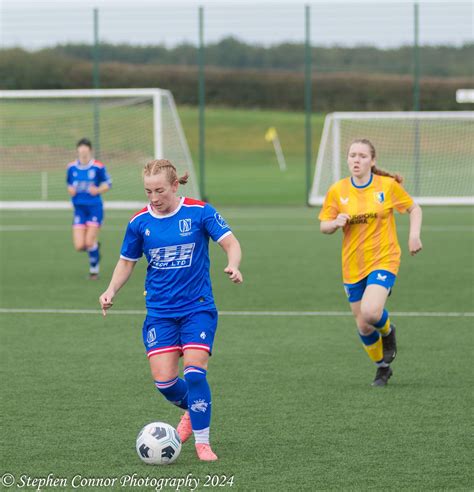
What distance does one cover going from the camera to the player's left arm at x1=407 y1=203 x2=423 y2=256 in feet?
26.5

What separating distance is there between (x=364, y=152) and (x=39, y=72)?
93.5 ft

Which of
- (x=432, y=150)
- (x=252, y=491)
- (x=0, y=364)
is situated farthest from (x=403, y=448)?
(x=432, y=150)

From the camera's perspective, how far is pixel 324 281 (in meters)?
14.8

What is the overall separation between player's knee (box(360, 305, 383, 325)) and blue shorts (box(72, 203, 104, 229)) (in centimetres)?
→ 797

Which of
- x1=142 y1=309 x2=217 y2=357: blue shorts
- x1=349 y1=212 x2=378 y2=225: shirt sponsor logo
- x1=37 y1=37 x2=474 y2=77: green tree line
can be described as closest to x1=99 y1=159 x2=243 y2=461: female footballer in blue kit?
x1=142 y1=309 x2=217 y2=357: blue shorts

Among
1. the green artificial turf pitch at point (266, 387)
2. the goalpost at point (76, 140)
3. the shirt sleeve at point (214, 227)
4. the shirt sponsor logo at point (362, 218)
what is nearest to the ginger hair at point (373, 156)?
the shirt sponsor logo at point (362, 218)

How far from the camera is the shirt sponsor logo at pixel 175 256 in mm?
6379

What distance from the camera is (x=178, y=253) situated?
20.9 ft

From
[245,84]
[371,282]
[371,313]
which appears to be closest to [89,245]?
[371,282]

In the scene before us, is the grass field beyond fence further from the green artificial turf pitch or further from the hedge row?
the green artificial turf pitch

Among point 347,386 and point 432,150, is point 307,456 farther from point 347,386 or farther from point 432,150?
point 432,150

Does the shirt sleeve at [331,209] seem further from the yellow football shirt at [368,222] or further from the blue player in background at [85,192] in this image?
the blue player in background at [85,192]

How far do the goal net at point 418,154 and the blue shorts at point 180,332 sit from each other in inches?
879

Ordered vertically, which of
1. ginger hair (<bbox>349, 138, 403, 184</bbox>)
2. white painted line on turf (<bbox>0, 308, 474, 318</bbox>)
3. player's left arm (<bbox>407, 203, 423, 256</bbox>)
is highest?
ginger hair (<bbox>349, 138, 403, 184</bbox>)
